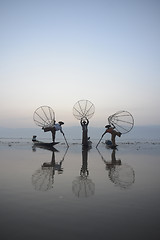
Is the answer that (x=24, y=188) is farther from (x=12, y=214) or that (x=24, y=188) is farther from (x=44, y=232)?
(x=44, y=232)

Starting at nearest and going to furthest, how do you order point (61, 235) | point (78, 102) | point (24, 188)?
1. point (61, 235)
2. point (24, 188)
3. point (78, 102)

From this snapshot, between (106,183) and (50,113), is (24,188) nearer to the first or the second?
(106,183)

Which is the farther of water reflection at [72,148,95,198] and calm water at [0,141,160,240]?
water reflection at [72,148,95,198]

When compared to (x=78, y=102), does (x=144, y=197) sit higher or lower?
lower

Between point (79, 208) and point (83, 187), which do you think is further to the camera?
point (83, 187)

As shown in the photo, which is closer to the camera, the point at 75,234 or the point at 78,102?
the point at 75,234

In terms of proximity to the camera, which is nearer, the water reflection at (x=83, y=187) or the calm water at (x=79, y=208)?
the calm water at (x=79, y=208)

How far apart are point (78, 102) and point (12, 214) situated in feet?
102

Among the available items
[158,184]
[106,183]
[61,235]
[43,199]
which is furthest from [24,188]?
[158,184]

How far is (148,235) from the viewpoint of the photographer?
453cm


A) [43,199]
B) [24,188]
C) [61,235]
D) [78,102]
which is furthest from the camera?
[78,102]

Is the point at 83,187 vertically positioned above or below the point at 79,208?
above

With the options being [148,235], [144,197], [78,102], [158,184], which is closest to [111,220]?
[148,235]

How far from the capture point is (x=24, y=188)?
848 cm
